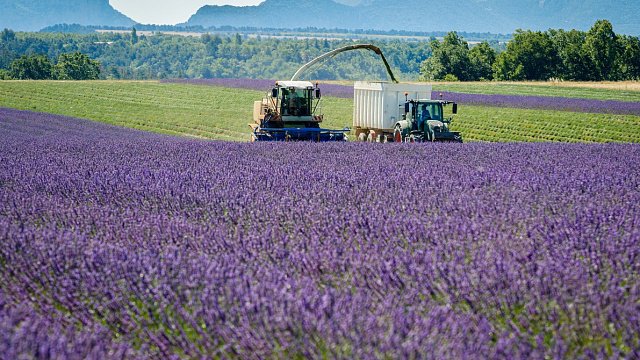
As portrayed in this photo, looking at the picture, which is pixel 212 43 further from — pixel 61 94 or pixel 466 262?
pixel 466 262

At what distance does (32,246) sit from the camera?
16.9 feet

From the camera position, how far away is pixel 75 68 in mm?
83750

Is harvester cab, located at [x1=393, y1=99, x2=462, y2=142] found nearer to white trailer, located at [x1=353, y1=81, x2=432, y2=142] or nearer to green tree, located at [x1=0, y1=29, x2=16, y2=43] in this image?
white trailer, located at [x1=353, y1=81, x2=432, y2=142]

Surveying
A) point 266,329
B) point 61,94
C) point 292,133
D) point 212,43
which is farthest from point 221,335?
point 212,43

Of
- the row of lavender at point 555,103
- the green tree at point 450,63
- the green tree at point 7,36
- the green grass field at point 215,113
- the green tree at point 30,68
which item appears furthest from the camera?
the green tree at point 7,36

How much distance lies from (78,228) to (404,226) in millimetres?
2144

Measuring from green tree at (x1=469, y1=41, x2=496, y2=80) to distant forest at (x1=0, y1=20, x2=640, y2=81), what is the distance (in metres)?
0.07

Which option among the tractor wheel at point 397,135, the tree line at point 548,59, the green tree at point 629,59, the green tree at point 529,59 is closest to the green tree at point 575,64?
the tree line at point 548,59

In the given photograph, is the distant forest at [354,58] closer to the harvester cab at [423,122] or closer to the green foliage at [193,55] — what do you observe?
the green foliage at [193,55]

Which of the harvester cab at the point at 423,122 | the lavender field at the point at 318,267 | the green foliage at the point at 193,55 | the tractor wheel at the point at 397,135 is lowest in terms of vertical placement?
the green foliage at the point at 193,55

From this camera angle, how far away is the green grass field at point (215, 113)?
25.9 m

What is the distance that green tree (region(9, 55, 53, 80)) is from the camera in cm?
8244

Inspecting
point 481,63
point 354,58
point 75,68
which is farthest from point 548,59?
point 354,58

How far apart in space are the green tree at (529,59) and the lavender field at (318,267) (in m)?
56.3
